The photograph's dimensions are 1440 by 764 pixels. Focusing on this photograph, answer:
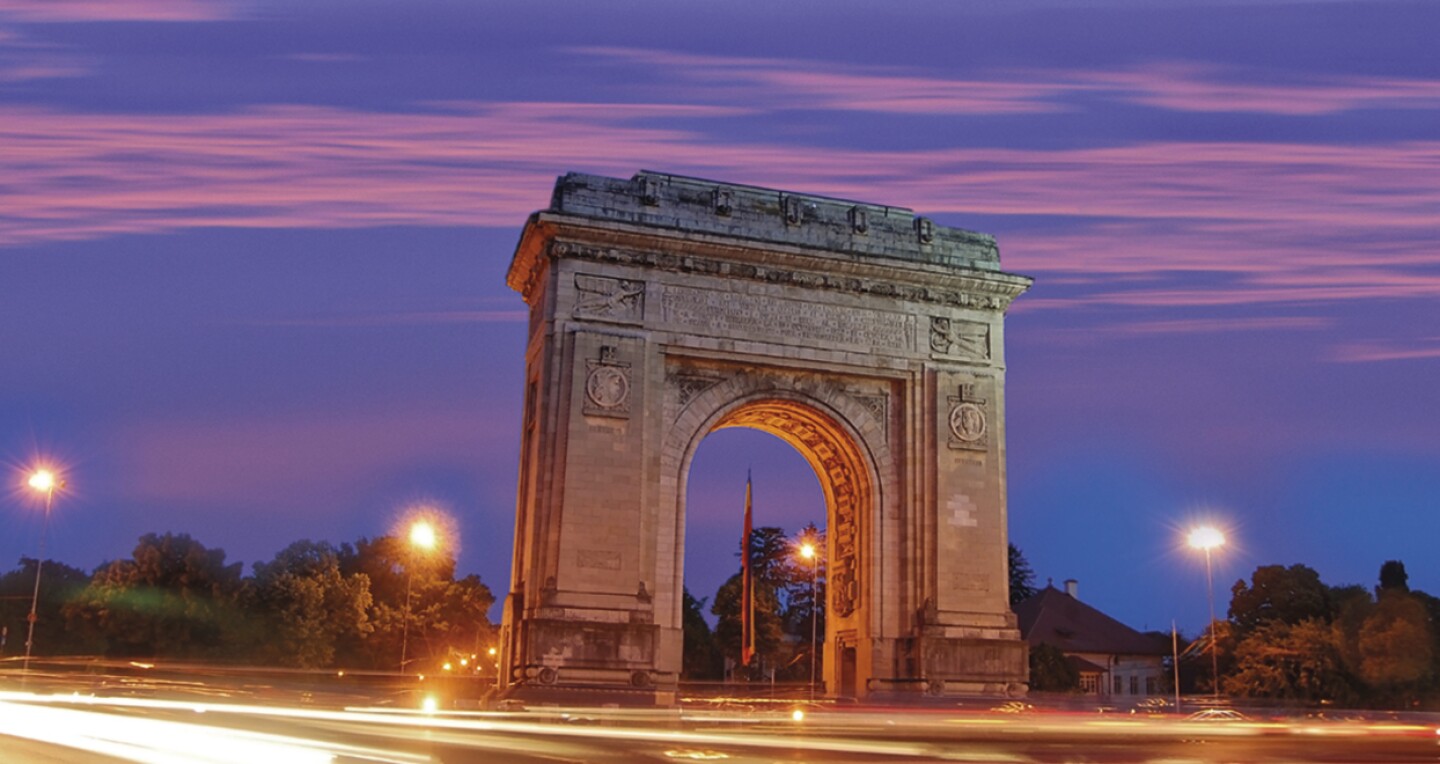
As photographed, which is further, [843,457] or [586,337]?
[843,457]

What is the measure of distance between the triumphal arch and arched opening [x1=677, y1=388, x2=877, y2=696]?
0.26 ft

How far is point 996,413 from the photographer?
3180cm

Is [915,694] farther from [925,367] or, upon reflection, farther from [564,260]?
[564,260]

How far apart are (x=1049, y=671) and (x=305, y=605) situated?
29134 millimetres

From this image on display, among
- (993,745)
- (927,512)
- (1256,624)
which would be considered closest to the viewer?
(993,745)

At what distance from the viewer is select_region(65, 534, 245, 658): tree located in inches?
1907

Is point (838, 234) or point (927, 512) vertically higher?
point (838, 234)

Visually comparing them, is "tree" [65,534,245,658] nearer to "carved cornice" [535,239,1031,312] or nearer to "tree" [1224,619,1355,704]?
"carved cornice" [535,239,1031,312]

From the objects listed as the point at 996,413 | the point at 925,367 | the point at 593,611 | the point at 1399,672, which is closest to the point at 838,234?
the point at 925,367

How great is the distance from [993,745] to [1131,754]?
95.3 inches

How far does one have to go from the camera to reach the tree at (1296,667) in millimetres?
47000

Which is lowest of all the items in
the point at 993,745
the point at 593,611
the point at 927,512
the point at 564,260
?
the point at 993,745

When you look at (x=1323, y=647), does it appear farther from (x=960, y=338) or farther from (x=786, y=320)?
(x=786, y=320)

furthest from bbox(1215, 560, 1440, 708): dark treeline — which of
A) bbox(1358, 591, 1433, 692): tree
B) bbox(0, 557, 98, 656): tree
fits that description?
bbox(0, 557, 98, 656): tree
